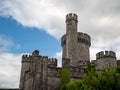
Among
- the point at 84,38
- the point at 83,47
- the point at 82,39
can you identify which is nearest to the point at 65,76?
the point at 83,47

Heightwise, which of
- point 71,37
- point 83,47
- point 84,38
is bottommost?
point 83,47

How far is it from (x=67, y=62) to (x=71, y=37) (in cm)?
1148

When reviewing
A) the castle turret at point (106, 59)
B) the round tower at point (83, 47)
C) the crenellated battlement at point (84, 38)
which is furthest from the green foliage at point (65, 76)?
the crenellated battlement at point (84, 38)

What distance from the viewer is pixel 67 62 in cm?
3816

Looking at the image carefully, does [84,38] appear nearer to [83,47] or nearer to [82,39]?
[82,39]

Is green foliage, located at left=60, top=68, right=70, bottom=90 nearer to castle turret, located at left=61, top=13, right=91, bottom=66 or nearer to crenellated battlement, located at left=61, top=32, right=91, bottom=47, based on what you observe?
castle turret, located at left=61, top=13, right=91, bottom=66

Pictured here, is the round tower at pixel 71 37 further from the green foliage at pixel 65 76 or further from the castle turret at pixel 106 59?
the green foliage at pixel 65 76

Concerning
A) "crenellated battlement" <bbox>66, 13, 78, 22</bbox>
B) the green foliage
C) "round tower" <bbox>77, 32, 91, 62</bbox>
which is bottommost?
the green foliage

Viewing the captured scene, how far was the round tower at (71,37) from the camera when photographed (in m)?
47.6

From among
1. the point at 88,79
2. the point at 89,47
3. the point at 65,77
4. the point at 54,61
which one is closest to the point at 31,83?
the point at 65,77

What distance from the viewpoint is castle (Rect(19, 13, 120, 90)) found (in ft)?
119

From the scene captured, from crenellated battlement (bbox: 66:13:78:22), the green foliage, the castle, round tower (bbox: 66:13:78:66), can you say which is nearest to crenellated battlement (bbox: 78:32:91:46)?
the castle

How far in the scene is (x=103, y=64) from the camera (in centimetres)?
4484

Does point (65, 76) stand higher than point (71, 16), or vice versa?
point (71, 16)
